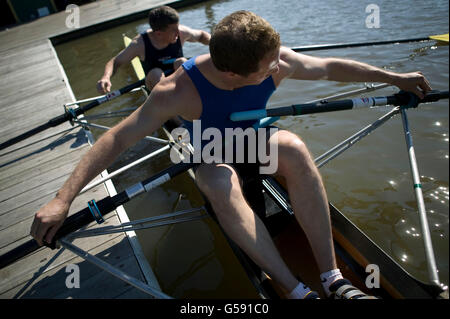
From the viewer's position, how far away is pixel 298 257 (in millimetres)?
2115

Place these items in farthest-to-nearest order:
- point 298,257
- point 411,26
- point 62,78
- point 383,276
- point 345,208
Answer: point 62,78
point 411,26
point 345,208
point 298,257
point 383,276

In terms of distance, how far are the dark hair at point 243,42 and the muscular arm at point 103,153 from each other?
0.44m

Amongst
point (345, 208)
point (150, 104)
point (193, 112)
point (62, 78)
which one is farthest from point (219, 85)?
point (62, 78)

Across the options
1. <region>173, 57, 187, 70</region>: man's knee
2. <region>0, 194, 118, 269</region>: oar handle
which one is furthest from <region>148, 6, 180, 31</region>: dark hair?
<region>0, 194, 118, 269</region>: oar handle

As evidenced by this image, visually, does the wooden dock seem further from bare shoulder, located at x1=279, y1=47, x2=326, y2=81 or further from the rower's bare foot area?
bare shoulder, located at x1=279, y1=47, x2=326, y2=81

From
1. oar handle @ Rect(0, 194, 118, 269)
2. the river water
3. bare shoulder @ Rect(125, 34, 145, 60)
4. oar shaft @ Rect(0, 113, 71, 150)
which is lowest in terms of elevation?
the river water

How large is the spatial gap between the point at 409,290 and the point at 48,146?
459cm

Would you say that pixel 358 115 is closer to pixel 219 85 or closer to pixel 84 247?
pixel 219 85

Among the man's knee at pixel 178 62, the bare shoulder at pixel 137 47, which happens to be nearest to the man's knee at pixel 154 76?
the man's knee at pixel 178 62

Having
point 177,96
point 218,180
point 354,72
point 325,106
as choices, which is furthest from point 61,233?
point 354,72

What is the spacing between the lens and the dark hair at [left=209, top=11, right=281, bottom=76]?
1.63 metres

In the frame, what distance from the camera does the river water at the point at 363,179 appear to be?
2.52m

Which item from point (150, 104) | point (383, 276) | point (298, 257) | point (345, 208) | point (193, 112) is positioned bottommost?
point (345, 208)

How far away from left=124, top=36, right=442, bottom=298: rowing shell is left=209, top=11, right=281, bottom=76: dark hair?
35.0 inches
